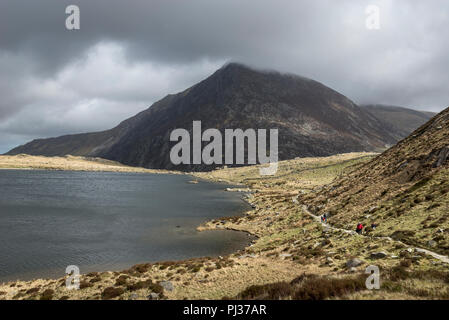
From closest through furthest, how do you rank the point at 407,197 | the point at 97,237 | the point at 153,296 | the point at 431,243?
the point at 153,296 < the point at 431,243 < the point at 407,197 < the point at 97,237

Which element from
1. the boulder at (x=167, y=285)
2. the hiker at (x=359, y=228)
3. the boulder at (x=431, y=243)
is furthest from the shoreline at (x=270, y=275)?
the boulder at (x=431, y=243)

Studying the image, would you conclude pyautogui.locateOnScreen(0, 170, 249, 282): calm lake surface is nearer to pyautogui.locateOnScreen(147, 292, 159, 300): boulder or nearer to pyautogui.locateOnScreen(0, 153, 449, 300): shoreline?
pyautogui.locateOnScreen(0, 153, 449, 300): shoreline

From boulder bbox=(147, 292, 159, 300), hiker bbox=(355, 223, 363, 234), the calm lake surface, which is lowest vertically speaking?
the calm lake surface

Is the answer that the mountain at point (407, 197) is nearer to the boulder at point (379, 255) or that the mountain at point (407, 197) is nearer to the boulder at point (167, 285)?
the boulder at point (379, 255)

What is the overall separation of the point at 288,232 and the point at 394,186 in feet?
59.3

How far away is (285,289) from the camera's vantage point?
61.3ft

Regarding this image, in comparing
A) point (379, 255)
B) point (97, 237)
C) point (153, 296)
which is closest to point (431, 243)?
point (379, 255)

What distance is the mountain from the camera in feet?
92.5

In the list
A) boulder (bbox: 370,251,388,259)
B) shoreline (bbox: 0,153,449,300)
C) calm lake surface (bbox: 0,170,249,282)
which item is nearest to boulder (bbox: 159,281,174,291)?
shoreline (bbox: 0,153,449,300)

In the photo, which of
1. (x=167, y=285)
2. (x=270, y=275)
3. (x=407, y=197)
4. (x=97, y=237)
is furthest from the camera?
(x=97, y=237)

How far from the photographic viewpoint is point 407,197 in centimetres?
3722

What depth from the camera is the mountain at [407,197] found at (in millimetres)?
28188

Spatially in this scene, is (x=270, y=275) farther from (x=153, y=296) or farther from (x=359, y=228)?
(x=359, y=228)
